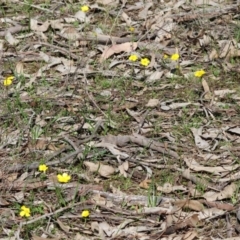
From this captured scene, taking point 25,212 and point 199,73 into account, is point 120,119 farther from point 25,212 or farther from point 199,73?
point 25,212

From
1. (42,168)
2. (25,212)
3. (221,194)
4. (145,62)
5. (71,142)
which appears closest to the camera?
(25,212)

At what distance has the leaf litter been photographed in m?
3.74

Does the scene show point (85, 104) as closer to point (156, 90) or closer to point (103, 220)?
point (156, 90)

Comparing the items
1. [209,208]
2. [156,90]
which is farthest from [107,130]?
[209,208]

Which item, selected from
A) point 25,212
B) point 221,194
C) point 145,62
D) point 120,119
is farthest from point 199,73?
point 25,212

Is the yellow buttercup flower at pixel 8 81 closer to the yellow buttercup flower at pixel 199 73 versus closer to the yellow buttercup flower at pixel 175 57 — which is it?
the yellow buttercup flower at pixel 175 57

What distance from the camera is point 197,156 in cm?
414

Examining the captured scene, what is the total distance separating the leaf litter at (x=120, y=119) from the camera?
147 inches

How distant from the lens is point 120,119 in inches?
177

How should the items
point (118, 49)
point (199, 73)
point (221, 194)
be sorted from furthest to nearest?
point (118, 49) → point (199, 73) → point (221, 194)

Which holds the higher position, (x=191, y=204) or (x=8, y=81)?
(x=191, y=204)

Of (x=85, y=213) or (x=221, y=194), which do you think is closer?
(x=85, y=213)

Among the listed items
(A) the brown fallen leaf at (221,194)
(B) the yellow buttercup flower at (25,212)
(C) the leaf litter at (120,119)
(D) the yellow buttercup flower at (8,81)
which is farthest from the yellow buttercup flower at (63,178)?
(D) the yellow buttercup flower at (8,81)

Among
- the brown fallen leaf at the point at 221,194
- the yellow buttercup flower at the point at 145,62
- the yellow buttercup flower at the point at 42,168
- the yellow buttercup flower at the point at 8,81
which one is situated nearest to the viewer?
the brown fallen leaf at the point at 221,194
